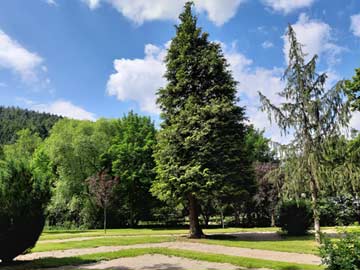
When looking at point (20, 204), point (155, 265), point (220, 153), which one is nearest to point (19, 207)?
point (20, 204)

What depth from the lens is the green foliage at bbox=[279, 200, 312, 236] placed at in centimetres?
1891

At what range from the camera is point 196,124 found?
17469mm

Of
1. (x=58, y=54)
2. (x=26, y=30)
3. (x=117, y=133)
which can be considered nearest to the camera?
(x=26, y=30)

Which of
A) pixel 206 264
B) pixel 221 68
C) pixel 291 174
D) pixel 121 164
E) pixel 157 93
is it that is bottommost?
pixel 206 264

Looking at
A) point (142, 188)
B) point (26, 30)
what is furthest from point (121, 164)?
point (26, 30)

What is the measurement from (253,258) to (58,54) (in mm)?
12862

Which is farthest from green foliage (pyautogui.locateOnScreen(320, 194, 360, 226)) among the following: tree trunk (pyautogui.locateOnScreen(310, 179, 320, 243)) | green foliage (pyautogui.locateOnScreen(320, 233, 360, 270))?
green foliage (pyautogui.locateOnScreen(320, 233, 360, 270))

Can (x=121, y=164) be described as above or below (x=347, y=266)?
above

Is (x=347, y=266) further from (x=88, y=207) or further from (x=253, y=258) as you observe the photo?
(x=88, y=207)

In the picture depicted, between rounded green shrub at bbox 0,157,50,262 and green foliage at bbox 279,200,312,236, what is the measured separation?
49.4 feet

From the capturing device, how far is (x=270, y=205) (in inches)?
1088

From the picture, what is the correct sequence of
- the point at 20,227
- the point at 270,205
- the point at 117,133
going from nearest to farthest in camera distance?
the point at 20,227
the point at 270,205
the point at 117,133

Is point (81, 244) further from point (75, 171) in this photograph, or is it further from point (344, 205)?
point (75, 171)

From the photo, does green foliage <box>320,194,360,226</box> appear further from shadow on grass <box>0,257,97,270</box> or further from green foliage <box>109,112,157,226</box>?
green foliage <box>109,112,157,226</box>
